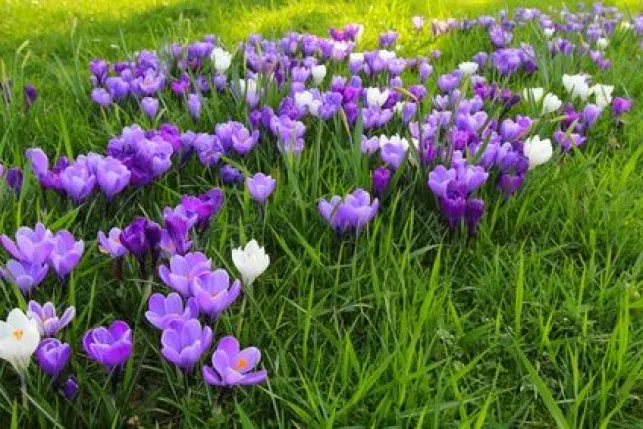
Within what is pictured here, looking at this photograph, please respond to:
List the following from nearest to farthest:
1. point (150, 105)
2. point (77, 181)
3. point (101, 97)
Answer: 1. point (77, 181)
2. point (150, 105)
3. point (101, 97)

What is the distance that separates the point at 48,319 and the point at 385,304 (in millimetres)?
→ 811

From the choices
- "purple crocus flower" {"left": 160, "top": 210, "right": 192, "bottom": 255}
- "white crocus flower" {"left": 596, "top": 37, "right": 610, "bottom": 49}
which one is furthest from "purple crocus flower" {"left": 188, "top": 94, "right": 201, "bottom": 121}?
"white crocus flower" {"left": 596, "top": 37, "right": 610, "bottom": 49}

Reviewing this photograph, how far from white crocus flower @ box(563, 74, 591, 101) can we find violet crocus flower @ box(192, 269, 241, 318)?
2.26 meters

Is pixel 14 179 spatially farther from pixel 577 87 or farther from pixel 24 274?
pixel 577 87

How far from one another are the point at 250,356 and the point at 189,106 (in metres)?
1.65

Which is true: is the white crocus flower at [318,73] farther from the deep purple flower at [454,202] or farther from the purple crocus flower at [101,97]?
the deep purple flower at [454,202]

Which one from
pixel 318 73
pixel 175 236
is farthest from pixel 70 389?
pixel 318 73

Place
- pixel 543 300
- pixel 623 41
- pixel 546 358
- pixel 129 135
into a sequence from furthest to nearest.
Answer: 1. pixel 623 41
2. pixel 129 135
3. pixel 543 300
4. pixel 546 358

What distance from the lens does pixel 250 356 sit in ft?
5.12

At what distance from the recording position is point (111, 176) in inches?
83.0

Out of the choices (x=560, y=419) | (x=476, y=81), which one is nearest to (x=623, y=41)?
(x=476, y=81)

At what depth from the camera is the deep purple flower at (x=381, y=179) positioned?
2334mm

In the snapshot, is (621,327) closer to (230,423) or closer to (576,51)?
(230,423)

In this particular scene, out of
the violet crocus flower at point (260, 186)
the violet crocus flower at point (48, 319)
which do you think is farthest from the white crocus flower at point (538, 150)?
the violet crocus flower at point (48, 319)
